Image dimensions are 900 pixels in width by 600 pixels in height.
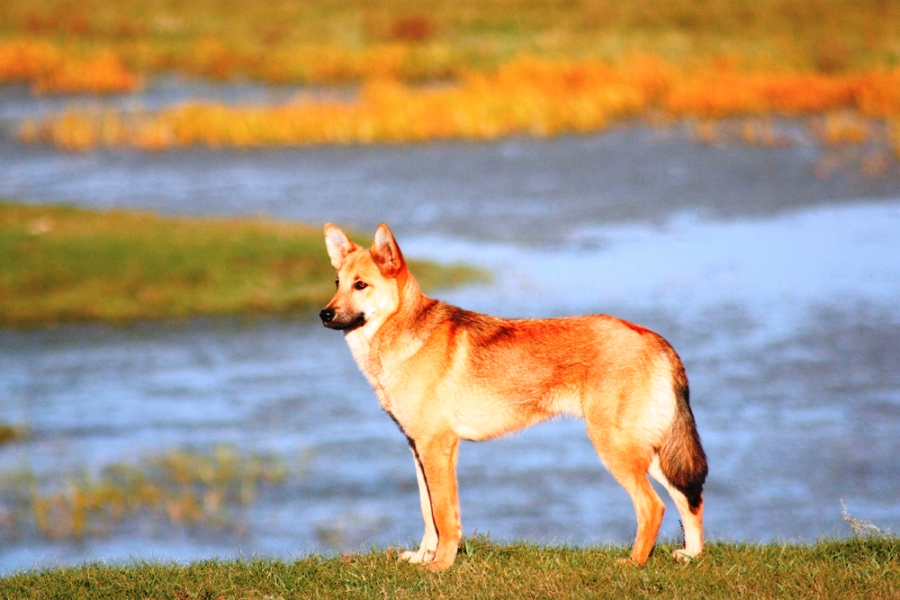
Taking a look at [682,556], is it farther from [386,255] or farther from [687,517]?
[386,255]

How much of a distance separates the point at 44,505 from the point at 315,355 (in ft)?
18.5

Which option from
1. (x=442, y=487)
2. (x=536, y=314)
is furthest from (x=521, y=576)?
(x=536, y=314)

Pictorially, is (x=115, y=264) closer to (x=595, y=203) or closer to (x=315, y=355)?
(x=315, y=355)

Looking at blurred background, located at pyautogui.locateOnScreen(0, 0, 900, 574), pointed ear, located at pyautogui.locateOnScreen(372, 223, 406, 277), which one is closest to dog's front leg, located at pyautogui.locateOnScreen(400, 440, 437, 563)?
blurred background, located at pyautogui.locateOnScreen(0, 0, 900, 574)

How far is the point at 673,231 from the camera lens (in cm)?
2458

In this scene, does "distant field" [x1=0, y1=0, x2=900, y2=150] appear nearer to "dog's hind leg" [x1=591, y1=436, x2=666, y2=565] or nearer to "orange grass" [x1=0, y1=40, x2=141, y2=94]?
"orange grass" [x1=0, y1=40, x2=141, y2=94]

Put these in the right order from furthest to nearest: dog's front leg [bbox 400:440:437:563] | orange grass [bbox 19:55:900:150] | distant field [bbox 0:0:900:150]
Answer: distant field [bbox 0:0:900:150] < orange grass [bbox 19:55:900:150] < dog's front leg [bbox 400:440:437:563]

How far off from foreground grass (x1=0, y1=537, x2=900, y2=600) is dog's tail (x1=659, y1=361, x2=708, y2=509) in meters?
0.46

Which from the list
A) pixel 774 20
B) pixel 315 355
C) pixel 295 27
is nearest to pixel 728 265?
pixel 315 355

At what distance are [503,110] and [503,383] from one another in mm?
29406

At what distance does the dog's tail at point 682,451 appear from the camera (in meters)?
7.00

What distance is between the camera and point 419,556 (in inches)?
294

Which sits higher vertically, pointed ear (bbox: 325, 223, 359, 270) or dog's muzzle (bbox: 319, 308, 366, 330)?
pointed ear (bbox: 325, 223, 359, 270)

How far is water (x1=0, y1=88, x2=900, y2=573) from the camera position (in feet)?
43.7
